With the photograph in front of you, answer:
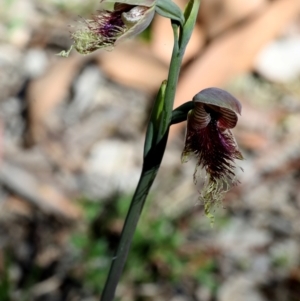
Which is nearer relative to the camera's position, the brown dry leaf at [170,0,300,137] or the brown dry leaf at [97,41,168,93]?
the brown dry leaf at [170,0,300,137]

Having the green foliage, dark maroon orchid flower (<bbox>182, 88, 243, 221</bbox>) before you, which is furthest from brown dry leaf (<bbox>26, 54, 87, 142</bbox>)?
dark maroon orchid flower (<bbox>182, 88, 243, 221</bbox>)

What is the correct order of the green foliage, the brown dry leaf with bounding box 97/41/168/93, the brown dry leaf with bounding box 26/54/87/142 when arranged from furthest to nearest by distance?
the brown dry leaf with bounding box 97/41/168/93, the brown dry leaf with bounding box 26/54/87/142, the green foliage

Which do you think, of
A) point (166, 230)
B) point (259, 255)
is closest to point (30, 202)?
point (166, 230)

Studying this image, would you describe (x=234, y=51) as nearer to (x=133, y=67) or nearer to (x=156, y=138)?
(x=133, y=67)

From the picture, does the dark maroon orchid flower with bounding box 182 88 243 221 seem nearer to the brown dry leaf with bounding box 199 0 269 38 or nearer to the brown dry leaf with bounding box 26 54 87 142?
the brown dry leaf with bounding box 26 54 87 142

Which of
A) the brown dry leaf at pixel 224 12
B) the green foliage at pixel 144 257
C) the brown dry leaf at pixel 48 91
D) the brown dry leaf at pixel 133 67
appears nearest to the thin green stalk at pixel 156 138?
the green foliage at pixel 144 257

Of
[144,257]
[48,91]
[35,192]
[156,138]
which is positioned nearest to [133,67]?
[48,91]
